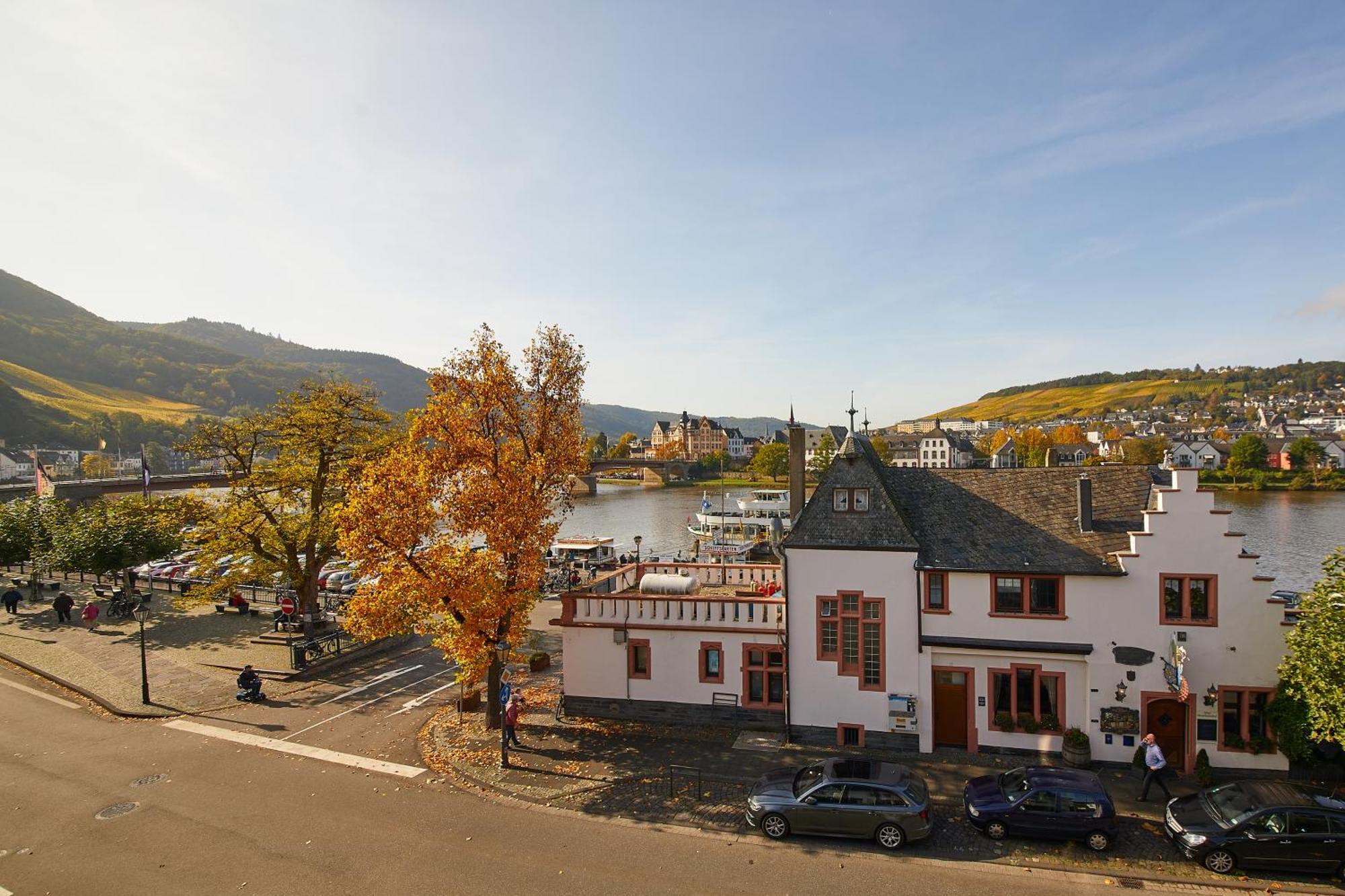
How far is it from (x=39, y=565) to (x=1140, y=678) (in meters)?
58.7

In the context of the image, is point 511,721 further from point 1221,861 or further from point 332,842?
point 1221,861

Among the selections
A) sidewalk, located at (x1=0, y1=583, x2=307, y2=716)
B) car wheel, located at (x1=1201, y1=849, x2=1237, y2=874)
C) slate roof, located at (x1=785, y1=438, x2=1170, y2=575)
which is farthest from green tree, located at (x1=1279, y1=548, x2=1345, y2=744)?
sidewalk, located at (x1=0, y1=583, x2=307, y2=716)

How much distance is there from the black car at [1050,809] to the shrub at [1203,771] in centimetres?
457

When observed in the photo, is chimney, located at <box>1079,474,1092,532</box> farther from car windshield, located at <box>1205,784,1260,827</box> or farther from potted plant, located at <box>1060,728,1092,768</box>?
car windshield, located at <box>1205,784,1260,827</box>

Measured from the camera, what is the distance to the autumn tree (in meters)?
29.1

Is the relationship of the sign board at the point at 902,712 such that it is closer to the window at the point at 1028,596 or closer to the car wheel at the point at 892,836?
the window at the point at 1028,596

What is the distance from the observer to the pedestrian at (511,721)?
61.9ft

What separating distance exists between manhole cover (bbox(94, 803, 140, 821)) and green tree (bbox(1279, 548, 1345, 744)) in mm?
26862

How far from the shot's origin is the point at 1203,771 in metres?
16.9

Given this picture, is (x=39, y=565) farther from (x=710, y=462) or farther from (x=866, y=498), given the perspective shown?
(x=710, y=462)

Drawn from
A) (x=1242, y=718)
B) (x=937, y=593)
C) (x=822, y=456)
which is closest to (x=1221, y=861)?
(x=1242, y=718)

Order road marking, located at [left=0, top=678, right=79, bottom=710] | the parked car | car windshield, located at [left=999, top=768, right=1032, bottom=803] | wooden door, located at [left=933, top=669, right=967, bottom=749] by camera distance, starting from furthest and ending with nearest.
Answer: road marking, located at [left=0, top=678, right=79, bottom=710] → wooden door, located at [left=933, top=669, right=967, bottom=749] → car windshield, located at [left=999, top=768, right=1032, bottom=803] → the parked car

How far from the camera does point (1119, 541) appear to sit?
1858 centimetres

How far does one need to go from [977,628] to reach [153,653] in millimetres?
33095
